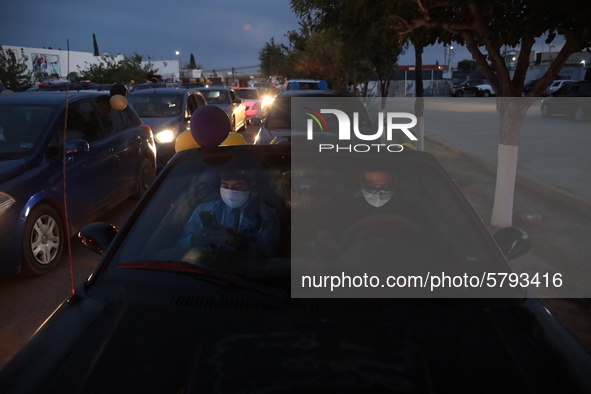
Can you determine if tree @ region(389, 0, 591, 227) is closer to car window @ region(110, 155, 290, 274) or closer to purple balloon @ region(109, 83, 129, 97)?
car window @ region(110, 155, 290, 274)

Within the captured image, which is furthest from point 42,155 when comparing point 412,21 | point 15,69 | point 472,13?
point 15,69

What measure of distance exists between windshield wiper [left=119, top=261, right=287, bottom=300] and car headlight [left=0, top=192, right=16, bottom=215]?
9.08 feet

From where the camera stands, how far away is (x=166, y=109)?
11.3 m

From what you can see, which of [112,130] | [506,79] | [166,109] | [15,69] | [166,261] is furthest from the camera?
[15,69]

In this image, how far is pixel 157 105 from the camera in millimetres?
11430

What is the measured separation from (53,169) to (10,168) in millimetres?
482

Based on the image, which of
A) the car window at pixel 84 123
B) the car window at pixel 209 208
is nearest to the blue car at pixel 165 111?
the car window at pixel 84 123

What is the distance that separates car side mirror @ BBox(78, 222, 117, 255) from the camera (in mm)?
2707

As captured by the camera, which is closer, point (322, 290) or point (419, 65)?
point (322, 290)

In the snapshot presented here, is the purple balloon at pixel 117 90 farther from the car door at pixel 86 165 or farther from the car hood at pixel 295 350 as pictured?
the car hood at pixel 295 350

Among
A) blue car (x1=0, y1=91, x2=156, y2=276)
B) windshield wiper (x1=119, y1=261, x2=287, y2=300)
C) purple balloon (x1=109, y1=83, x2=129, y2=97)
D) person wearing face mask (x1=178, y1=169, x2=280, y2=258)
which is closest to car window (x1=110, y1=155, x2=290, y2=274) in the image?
person wearing face mask (x1=178, y1=169, x2=280, y2=258)

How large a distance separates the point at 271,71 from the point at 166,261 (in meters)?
64.3

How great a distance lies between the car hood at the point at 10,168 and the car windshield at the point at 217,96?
1190 centimetres

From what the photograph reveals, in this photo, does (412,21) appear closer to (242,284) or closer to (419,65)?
(242,284)
